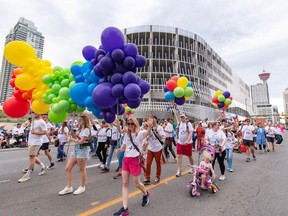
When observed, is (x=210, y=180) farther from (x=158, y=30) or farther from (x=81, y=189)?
(x=158, y=30)

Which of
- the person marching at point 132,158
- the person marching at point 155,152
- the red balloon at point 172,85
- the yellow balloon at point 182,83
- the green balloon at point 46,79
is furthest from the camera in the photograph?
the red balloon at point 172,85

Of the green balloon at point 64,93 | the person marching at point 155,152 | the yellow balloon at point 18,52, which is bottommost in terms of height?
the person marching at point 155,152

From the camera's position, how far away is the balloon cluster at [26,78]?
5.00m

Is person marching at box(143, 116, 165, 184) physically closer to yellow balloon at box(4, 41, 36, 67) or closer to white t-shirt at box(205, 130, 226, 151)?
white t-shirt at box(205, 130, 226, 151)

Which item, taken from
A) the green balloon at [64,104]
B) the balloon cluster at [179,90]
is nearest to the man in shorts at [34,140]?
the green balloon at [64,104]

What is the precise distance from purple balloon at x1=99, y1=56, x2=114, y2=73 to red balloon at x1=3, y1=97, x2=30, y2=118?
3318 millimetres

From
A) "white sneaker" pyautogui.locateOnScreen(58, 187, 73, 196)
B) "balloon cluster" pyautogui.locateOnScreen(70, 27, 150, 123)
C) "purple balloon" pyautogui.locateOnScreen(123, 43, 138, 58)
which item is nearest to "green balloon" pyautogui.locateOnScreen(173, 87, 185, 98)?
"balloon cluster" pyautogui.locateOnScreen(70, 27, 150, 123)

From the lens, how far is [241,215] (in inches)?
129

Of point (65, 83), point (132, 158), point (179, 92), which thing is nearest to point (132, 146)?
point (132, 158)

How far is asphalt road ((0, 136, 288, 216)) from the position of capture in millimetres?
3416

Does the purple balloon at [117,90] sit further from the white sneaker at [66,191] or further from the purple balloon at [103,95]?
the white sneaker at [66,191]

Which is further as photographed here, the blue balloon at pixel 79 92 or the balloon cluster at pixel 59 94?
the balloon cluster at pixel 59 94

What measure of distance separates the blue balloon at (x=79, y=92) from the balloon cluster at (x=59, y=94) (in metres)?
0.37

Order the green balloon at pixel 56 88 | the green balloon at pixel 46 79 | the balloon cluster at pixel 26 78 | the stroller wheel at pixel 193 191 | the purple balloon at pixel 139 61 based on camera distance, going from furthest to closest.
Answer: the balloon cluster at pixel 26 78 < the green balloon at pixel 46 79 < the green balloon at pixel 56 88 < the stroller wheel at pixel 193 191 < the purple balloon at pixel 139 61
